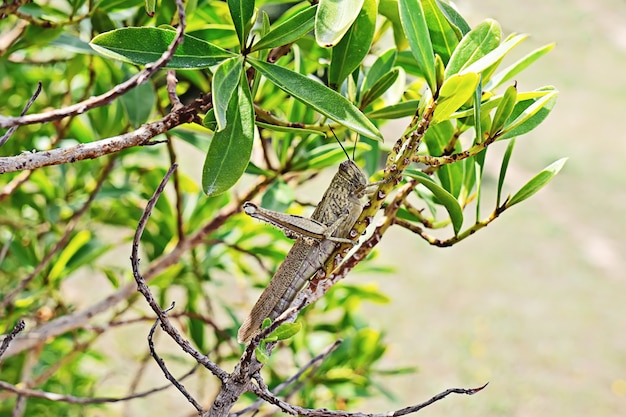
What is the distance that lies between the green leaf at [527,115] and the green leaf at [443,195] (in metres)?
0.07

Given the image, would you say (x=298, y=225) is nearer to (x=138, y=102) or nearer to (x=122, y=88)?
(x=122, y=88)

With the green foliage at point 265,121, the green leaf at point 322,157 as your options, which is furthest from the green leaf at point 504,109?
the green leaf at point 322,157

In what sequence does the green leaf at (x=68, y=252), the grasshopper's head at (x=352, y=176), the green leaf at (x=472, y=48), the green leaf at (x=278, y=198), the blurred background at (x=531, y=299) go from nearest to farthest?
the green leaf at (x=472, y=48)
the grasshopper's head at (x=352, y=176)
the green leaf at (x=278, y=198)
the green leaf at (x=68, y=252)
the blurred background at (x=531, y=299)

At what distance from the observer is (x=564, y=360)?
481cm

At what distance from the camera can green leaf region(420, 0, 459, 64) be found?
0.61 meters

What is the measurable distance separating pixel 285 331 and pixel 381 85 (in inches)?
11.3

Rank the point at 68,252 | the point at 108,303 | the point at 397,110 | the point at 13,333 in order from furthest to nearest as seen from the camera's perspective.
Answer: the point at 68,252 < the point at 108,303 < the point at 397,110 < the point at 13,333

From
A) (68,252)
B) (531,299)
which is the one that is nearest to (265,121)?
(68,252)

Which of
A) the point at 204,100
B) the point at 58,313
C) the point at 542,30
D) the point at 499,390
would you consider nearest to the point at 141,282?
the point at 204,100

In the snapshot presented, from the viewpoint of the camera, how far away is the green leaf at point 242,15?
0.58 meters

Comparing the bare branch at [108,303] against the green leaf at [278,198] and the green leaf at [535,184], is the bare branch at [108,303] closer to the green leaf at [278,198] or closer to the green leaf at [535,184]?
the green leaf at [278,198]

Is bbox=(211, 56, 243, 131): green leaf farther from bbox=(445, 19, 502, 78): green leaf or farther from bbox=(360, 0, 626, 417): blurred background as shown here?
bbox=(360, 0, 626, 417): blurred background

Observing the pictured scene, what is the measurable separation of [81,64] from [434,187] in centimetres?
79

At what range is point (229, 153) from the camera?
1.83ft
